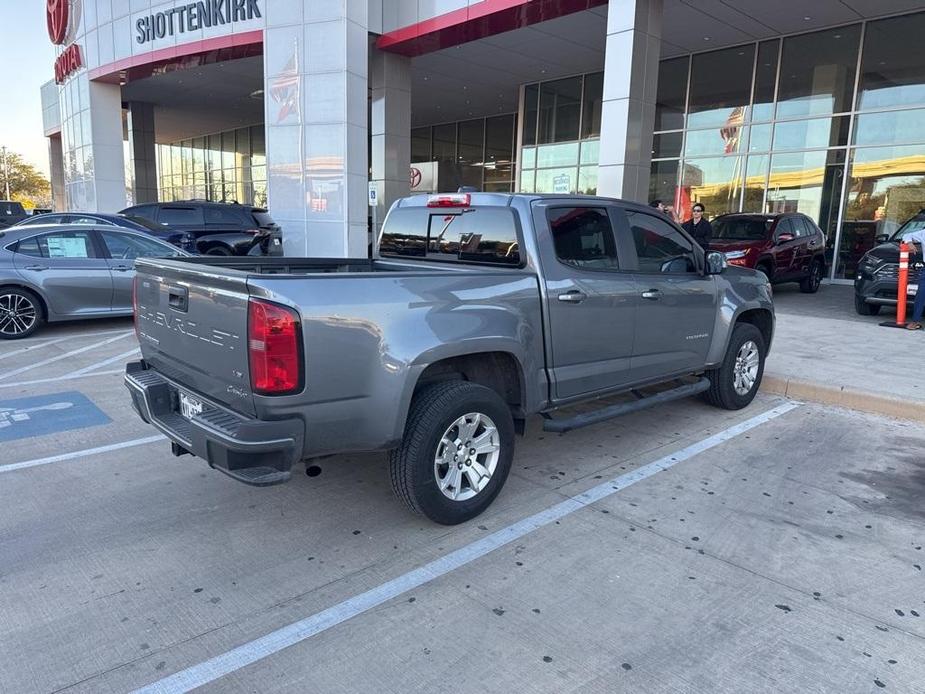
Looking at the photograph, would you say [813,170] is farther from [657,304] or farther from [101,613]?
[101,613]

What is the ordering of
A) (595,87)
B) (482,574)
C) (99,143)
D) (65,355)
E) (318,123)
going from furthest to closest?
1. (99,143)
2. (595,87)
3. (318,123)
4. (65,355)
5. (482,574)

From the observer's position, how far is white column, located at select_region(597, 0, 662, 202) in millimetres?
11523

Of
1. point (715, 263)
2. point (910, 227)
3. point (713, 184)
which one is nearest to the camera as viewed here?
point (715, 263)

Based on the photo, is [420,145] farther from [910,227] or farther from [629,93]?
[910,227]

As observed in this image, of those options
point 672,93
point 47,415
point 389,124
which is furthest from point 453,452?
point 672,93

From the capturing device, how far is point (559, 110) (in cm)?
2216

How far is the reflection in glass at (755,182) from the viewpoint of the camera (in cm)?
1772

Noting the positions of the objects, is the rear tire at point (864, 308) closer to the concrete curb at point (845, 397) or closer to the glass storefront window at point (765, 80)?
the concrete curb at point (845, 397)

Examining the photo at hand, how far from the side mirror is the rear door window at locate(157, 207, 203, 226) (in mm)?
13033

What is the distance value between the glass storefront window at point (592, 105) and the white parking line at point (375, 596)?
18335 millimetres

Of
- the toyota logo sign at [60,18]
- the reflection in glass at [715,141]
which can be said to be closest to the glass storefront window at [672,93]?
the reflection in glass at [715,141]

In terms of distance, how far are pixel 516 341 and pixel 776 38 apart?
17022 mm

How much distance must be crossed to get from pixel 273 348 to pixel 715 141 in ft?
60.7

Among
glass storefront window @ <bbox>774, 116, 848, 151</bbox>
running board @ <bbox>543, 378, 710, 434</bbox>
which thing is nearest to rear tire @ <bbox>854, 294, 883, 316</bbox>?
glass storefront window @ <bbox>774, 116, 848, 151</bbox>
